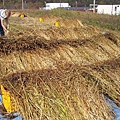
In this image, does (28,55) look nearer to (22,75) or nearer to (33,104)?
(22,75)

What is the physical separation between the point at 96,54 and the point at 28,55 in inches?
81.9

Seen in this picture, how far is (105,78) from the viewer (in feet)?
14.6

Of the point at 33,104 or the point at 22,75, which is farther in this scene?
the point at 22,75

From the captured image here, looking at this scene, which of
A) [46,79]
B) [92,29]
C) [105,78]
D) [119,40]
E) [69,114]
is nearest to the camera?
[69,114]

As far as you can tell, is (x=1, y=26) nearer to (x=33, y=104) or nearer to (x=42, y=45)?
(x=42, y=45)

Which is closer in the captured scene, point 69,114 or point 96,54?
point 69,114

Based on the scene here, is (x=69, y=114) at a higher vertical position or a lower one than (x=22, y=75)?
lower

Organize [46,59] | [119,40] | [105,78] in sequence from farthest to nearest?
[119,40], [46,59], [105,78]

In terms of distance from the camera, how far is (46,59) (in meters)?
6.37

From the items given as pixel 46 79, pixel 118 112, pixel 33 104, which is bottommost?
pixel 118 112

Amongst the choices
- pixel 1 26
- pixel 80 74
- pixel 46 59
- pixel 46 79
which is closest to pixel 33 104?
pixel 46 79

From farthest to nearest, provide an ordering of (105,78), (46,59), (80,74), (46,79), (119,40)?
(119,40)
(46,59)
(105,78)
(80,74)
(46,79)

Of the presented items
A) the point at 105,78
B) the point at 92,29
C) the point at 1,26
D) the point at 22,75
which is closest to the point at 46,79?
the point at 22,75

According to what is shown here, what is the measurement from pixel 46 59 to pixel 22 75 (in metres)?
2.34
